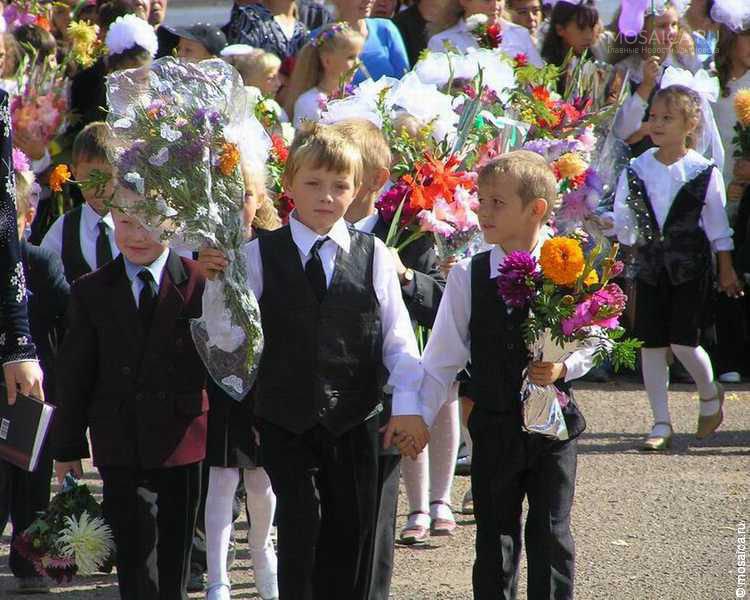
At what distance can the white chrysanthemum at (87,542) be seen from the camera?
194 inches

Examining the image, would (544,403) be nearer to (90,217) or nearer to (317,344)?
(317,344)

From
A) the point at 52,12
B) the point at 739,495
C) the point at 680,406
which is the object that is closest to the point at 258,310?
the point at 739,495

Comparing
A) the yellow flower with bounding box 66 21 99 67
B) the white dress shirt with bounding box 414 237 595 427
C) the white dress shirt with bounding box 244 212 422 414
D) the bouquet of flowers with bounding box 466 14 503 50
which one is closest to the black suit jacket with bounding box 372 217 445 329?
the white dress shirt with bounding box 414 237 595 427

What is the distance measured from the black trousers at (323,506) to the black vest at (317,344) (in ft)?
0.22

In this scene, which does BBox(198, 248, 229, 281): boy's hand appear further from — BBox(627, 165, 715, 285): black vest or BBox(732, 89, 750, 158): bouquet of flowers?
BBox(732, 89, 750, 158): bouquet of flowers

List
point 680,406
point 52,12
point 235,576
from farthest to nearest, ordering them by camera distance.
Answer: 1. point 52,12
2. point 680,406
3. point 235,576

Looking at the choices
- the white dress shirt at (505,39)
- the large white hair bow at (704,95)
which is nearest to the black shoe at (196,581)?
the large white hair bow at (704,95)

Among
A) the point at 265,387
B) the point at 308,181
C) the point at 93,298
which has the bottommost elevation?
the point at 265,387

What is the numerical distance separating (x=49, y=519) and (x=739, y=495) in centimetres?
341

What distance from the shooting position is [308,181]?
14.7 ft

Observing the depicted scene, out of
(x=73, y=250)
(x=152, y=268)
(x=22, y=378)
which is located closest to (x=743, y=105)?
(x=73, y=250)

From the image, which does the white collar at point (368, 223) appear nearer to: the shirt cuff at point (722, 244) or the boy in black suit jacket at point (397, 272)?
the boy in black suit jacket at point (397, 272)

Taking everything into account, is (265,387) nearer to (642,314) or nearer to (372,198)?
(372,198)

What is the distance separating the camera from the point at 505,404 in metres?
4.52
